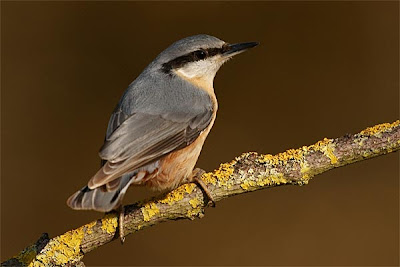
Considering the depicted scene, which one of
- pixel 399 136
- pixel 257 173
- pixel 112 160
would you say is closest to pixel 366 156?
pixel 399 136

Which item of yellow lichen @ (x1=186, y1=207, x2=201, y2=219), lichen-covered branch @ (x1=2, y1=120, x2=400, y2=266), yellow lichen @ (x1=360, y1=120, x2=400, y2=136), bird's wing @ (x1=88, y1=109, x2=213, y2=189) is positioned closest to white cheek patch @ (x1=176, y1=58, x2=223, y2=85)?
bird's wing @ (x1=88, y1=109, x2=213, y2=189)

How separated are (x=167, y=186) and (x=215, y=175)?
32cm

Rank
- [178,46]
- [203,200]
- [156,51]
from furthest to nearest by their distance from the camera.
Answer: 1. [156,51]
2. [178,46]
3. [203,200]

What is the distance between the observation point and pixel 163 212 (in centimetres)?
229

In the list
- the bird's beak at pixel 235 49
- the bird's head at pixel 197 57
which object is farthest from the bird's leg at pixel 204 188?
the bird's beak at pixel 235 49

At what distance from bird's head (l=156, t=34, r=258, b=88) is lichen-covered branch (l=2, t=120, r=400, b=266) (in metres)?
0.93

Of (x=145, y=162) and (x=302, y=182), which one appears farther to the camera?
(x=145, y=162)

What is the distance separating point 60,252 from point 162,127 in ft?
2.47

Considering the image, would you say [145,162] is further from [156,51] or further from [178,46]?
[156,51]

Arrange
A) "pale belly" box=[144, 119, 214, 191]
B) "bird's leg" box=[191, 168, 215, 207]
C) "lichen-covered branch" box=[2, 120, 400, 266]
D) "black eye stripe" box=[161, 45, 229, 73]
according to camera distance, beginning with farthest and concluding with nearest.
→ "black eye stripe" box=[161, 45, 229, 73]
"pale belly" box=[144, 119, 214, 191]
"bird's leg" box=[191, 168, 215, 207]
"lichen-covered branch" box=[2, 120, 400, 266]

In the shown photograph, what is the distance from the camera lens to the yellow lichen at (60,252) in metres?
2.20

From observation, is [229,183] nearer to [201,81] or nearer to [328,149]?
[328,149]

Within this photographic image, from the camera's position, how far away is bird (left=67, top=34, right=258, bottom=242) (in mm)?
2324

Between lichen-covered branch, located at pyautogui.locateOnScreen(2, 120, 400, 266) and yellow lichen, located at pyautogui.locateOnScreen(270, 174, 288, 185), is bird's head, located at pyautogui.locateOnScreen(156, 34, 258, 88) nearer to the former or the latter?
lichen-covered branch, located at pyautogui.locateOnScreen(2, 120, 400, 266)
